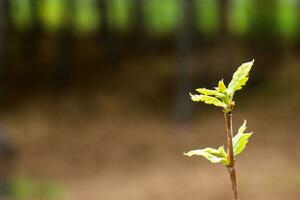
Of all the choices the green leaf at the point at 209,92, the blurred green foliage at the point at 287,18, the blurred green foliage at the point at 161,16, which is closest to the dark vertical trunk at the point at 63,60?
the blurred green foliage at the point at 161,16

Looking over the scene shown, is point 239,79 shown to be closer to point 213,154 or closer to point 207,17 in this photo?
point 213,154

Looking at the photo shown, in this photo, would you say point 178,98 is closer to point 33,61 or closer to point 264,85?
point 264,85

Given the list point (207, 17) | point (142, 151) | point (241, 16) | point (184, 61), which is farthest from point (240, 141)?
point (241, 16)

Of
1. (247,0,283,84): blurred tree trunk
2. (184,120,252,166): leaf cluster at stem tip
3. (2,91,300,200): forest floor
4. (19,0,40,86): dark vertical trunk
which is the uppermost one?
(19,0,40,86): dark vertical trunk

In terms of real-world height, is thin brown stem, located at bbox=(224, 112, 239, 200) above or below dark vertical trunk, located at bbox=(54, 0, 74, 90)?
below

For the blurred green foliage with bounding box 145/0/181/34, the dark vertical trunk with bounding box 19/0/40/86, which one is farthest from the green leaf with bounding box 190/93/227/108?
the blurred green foliage with bounding box 145/0/181/34

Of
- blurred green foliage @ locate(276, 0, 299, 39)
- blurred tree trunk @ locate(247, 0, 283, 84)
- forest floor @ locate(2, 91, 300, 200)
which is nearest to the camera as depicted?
forest floor @ locate(2, 91, 300, 200)

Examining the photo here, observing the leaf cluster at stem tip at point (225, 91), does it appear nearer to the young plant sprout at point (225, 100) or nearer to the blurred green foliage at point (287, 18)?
the young plant sprout at point (225, 100)

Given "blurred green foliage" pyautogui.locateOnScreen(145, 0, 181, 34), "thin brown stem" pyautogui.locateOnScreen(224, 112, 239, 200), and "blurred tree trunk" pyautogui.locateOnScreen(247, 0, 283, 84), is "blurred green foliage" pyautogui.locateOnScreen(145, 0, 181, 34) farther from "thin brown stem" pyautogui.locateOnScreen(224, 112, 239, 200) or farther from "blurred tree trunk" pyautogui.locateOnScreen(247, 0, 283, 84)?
"thin brown stem" pyautogui.locateOnScreen(224, 112, 239, 200)
